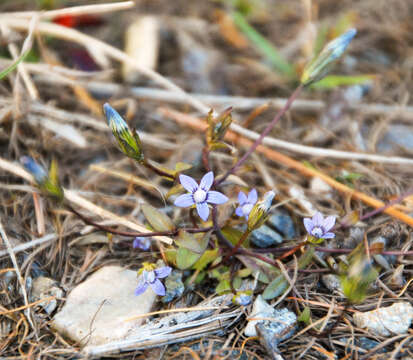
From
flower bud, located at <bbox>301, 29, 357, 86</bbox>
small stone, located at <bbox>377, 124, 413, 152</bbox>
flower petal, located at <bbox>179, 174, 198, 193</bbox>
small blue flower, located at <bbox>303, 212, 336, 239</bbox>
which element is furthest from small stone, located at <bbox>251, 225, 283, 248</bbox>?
small stone, located at <bbox>377, 124, 413, 152</bbox>

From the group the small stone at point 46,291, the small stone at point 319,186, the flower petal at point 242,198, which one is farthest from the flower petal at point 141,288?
the small stone at point 319,186

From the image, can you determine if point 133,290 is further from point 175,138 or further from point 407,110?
point 407,110

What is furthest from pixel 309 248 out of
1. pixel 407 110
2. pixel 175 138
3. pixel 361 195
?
pixel 407 110

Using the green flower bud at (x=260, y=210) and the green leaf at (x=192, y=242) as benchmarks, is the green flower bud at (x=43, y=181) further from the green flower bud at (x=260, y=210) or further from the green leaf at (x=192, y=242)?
the green flower bud at (x=260, y=210)

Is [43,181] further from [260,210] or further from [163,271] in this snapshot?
[260,210]

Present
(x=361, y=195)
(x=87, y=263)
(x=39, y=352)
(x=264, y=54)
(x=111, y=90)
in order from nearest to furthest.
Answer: (x=39, y=352) → (x=87, y=263) → (x=361, y=195) → (x=111, y=90) → (x=264, y=54)

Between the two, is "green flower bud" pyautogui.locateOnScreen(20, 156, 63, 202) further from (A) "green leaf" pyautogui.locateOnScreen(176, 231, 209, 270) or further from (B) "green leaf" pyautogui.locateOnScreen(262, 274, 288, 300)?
(B) "green leaf" pyautogui.locateOnScreen(262, 274, 288, 300)
